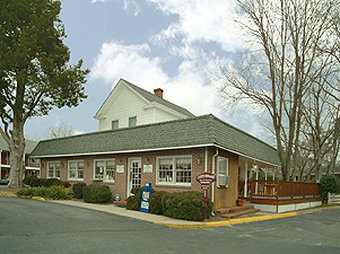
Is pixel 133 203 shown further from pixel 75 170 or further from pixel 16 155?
pixel 16 155

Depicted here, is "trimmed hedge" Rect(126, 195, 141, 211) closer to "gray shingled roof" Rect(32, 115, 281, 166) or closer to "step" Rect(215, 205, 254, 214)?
"gray shingled roof" Rect(32, 115, 281, 166)

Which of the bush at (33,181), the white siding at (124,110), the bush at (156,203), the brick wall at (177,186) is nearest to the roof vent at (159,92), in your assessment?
the white siding at (124,110)

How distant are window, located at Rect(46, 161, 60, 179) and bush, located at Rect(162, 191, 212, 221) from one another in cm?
1246

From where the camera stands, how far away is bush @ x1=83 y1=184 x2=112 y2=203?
1653cm

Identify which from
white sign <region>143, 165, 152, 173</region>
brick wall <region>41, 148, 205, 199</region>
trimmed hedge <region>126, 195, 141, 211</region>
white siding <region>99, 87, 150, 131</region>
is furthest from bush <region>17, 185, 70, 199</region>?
white siding <region>99, 87, 150, 131</region>

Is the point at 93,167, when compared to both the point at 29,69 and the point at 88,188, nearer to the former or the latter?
the point at 88,188

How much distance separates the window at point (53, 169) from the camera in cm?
2227

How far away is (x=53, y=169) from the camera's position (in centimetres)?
2261

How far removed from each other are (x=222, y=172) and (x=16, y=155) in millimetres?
17720

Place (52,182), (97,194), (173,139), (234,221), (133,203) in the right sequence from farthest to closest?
(52,182), (97,194), (173,139), (133,203), (234,221)

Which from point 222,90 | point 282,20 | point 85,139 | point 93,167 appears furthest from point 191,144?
point 282,20

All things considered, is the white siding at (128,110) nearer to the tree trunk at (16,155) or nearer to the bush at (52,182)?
the tree trunk at (16,155)

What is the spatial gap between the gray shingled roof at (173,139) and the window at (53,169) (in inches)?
35.8

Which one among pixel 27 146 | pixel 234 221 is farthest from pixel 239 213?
pixel 27 146
